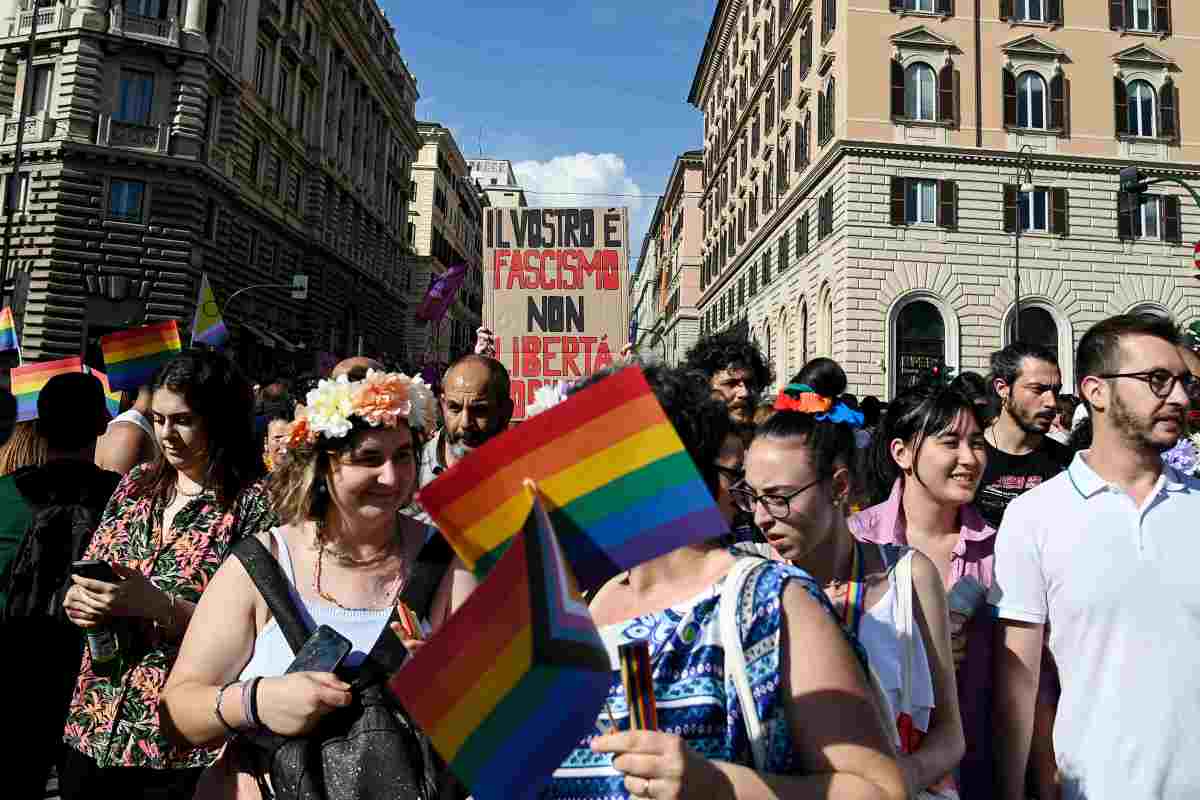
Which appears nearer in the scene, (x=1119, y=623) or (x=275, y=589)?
(x=275, y=589)

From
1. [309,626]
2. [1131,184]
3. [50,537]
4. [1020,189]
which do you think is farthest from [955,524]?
[1020,189]

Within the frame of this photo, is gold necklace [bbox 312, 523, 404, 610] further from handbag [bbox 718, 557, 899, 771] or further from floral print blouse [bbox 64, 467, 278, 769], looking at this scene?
handbag [bbox 718, 557, 899, 771]

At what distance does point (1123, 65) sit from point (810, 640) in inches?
1181

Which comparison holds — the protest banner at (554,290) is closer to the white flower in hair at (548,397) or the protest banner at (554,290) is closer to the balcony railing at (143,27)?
the white flower in hair at (548,397)

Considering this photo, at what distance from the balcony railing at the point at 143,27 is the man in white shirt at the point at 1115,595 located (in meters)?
29.0

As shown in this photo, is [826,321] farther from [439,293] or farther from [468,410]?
[468,410]

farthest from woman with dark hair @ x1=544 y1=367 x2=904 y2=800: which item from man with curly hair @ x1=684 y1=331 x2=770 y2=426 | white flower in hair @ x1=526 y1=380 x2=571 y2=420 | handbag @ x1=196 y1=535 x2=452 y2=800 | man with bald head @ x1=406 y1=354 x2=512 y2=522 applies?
man with curly hair @ x1=684 y1=331 x2=770 y2=426

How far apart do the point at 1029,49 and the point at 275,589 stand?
28.4 meters

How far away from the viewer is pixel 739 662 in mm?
1457

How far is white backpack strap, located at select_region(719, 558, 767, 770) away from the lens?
144cm

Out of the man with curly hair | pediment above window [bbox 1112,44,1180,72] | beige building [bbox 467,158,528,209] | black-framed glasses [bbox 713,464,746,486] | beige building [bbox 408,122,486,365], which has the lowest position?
black-framed glasses [bbox 713,464,746,486]

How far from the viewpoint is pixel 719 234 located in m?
44.1

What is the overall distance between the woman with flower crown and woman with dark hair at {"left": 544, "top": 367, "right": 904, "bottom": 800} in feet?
2.30

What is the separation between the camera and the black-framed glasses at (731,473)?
6.03ft
